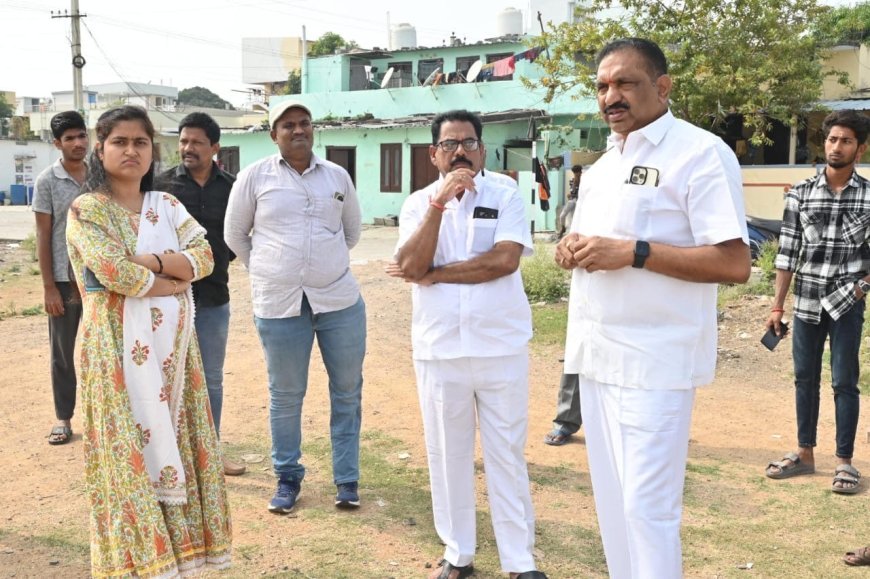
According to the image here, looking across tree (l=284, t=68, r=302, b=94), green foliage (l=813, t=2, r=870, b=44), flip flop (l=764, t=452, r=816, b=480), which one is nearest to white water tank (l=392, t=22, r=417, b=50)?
tree (l=284, t=68, r=302, b=94)

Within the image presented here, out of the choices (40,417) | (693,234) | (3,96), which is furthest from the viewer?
(3,96)

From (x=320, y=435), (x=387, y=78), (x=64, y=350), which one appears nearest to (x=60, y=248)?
(x=64, y=350)

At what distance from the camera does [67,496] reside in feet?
15.5

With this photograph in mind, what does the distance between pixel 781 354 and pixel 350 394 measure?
512cm

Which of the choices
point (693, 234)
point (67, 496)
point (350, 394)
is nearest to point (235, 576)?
point (350, 394)

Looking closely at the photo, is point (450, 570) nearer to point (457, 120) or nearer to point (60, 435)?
point (457, 120)

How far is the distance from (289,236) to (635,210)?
2.12 m

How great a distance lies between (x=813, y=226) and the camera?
4.91 m

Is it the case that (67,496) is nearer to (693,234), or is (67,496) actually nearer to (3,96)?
(693,234)

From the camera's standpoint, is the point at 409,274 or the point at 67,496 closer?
the point at 409,274

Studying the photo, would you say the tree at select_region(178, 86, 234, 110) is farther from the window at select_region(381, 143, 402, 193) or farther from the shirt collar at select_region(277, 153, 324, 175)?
the shirt collar at select_region(277, 153, 324, 175)

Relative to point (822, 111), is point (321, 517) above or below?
below

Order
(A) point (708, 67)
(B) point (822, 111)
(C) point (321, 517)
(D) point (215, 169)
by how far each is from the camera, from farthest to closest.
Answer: (B) point (822, 111), (A) point (708, 67), (D) point (215, 169), (C) point (321, 517)

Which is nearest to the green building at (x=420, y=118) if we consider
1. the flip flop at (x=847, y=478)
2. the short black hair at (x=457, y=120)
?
the flip flop at (x=847, y=478)
